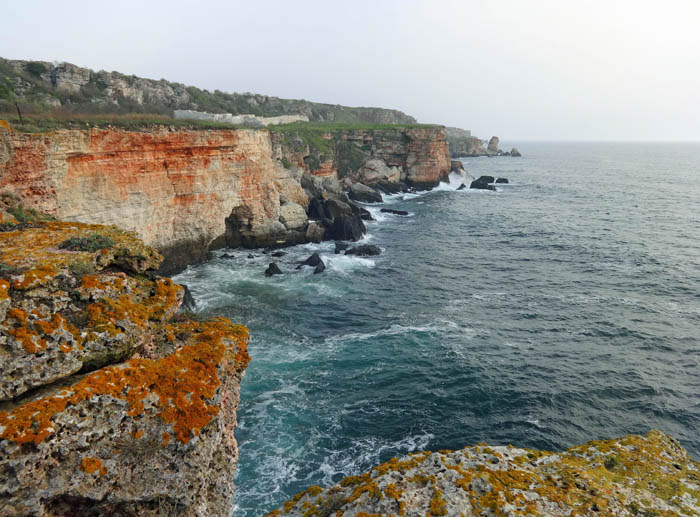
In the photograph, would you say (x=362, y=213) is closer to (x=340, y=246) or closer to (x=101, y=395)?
(x=340, y=246)

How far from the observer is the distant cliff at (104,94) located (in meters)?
40.2

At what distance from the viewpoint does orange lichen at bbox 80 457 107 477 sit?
21.2 feet

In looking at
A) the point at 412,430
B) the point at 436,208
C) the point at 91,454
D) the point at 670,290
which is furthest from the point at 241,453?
the point at 436,208

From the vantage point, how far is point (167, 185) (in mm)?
31500

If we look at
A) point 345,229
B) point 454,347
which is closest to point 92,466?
point 454,347

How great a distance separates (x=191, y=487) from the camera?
7.28 m

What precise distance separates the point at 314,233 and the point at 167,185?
16160mm

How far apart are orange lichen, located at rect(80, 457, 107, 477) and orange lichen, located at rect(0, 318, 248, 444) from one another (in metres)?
0.75

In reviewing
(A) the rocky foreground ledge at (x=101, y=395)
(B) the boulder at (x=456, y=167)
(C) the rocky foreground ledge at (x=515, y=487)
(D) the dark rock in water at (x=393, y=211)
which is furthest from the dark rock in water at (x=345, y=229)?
(B) the boulder at (x=456, y=167)

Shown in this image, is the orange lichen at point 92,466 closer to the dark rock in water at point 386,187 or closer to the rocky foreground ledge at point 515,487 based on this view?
the rocky foreground ledge at point 515,487

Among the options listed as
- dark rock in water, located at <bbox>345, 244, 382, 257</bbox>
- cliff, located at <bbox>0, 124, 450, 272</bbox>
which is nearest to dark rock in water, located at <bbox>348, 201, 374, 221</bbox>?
cliff, located at <bbox>0, 124, 450, 272</bbox>

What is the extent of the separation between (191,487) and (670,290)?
34625 millimetres

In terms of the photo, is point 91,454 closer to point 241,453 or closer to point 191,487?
point 191,487

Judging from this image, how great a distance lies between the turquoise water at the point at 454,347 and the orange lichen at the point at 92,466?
751 centimetres
